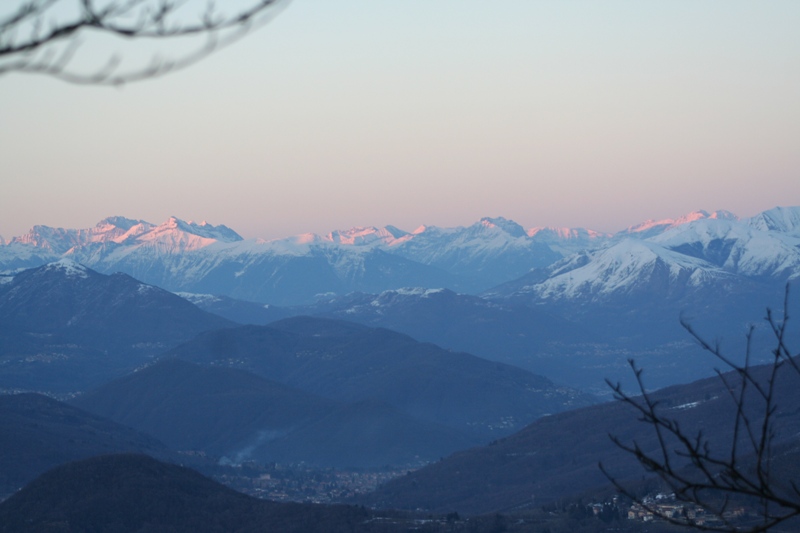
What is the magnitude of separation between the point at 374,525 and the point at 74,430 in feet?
261

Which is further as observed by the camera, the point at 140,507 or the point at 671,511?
the point at 671,511

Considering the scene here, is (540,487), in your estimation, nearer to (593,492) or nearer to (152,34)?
(593,492)

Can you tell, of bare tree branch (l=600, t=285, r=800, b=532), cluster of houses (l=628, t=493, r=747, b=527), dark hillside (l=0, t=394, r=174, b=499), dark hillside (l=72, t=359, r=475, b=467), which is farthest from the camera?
dark hillside (l=72, t=359, r=475, b=467)

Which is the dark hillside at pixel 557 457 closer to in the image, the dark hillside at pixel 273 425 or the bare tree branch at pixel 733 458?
the bare tree branch at pixel 733 458

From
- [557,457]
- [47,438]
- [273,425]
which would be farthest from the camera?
[273,425]

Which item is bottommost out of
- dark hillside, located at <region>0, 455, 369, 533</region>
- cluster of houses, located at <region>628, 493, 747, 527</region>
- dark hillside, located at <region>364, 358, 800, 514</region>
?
dark hillside, located at <region>364, 358, 800, 514</region>

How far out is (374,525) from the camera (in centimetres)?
7344

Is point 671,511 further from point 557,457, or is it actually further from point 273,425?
point 273,425

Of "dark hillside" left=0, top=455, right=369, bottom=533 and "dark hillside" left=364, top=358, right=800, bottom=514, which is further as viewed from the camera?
"dark hillside" left=364, top=358, right=800, bottom=514

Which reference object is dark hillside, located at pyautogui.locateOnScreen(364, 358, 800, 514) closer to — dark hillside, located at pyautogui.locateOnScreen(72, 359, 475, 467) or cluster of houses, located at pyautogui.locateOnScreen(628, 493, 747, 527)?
cluster of houses, located at pyautogui.locateOnScreen(628, 493, 747, 527)

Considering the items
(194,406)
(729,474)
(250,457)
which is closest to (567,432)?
(250,457)

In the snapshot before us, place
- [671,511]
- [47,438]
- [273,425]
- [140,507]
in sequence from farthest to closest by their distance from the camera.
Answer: [273,425]
[47,438]
[671,511]
[140,507]

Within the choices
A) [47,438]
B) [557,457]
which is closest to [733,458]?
[557,457]

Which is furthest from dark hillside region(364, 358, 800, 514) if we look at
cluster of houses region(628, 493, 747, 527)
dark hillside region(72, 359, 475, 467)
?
dark hillside region(72, 359, 475, 467)
